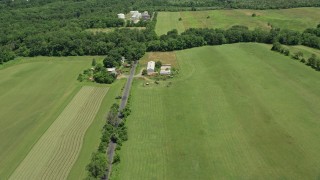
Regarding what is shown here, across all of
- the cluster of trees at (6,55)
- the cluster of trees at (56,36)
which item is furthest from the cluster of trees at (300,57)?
the cluster of trees at (6,55)

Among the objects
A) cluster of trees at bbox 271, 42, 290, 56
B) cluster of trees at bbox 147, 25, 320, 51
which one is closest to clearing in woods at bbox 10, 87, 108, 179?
cluster of trees at bbox 147, 25, 320, 51

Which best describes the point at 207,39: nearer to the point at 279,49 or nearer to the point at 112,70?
the point at 279,49

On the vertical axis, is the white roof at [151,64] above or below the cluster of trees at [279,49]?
below

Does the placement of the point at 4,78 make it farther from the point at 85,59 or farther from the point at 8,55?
the point at 85,59

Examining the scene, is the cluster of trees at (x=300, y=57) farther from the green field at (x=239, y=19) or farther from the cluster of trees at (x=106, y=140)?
the cluster of trees at (x=106, y=140)

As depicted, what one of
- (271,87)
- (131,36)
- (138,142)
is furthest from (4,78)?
(271,87)

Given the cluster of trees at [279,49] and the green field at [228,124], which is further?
the cluster of trees at [279,49]
